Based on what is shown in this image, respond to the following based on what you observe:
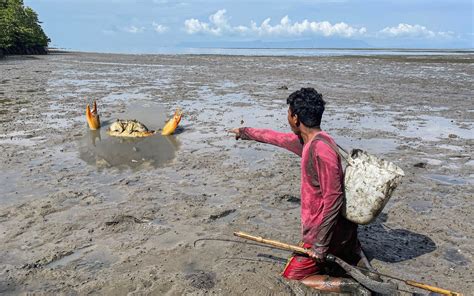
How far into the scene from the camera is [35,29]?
59.8 metres

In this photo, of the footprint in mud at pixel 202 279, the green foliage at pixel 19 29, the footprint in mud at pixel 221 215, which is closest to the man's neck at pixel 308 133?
the footprint in mud at pixel 202 279

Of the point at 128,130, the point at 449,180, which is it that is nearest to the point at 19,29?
the point at 128,130

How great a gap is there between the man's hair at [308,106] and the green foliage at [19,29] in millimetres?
52665

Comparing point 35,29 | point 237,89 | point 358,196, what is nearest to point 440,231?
point 358,196

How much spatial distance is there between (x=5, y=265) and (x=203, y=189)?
3355mm

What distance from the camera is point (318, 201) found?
4070 mm

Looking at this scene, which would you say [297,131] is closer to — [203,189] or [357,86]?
[203,189]

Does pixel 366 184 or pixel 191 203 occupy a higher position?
pixel 366 184

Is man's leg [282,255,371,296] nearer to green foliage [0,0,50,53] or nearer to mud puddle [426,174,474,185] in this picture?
mud puddle [426,174,474,185]

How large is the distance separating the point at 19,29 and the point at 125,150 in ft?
173

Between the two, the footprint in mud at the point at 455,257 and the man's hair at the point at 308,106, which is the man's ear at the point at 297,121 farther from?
the footprint in mud at the point at 455,257

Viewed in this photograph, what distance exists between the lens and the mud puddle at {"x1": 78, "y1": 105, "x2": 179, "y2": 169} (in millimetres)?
8734

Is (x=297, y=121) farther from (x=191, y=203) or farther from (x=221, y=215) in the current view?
(x=191, y=203)

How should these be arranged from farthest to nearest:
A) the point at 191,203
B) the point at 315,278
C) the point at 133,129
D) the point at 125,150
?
the point at 133,129
the point at 125,150
the point at 191,203
the point at 315,278
